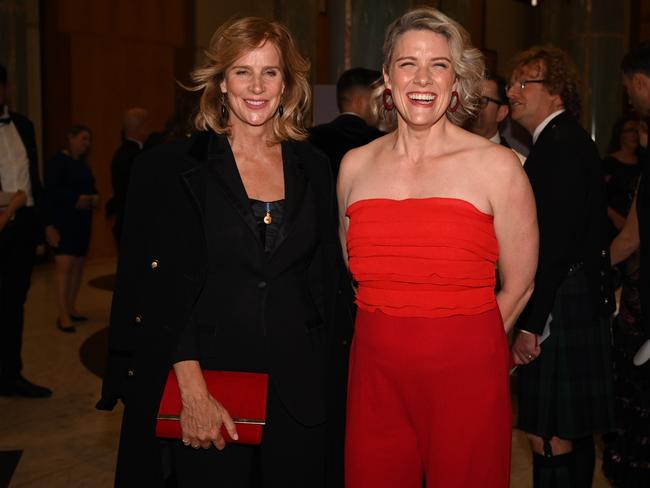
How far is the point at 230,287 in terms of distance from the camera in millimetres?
2203

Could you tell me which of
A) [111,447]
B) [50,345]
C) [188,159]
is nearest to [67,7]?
[50,345]

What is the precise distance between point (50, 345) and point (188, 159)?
14.2 feet

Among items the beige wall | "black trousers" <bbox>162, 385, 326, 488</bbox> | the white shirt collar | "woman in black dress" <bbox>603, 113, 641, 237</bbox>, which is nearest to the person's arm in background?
the white shirt collar

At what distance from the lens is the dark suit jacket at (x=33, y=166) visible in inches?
191

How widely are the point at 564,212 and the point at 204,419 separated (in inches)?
57.2

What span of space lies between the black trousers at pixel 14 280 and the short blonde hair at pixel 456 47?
3.24 metres

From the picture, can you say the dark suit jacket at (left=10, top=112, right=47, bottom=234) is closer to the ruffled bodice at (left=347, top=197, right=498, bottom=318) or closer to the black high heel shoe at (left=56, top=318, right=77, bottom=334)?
the black high heel shoe at (left=56, top=318, right=77, bottom=334)

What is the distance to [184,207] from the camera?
2.20 m

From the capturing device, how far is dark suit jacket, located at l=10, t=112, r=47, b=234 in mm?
4855

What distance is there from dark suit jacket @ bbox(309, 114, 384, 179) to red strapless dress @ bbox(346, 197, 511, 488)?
6.34 feet

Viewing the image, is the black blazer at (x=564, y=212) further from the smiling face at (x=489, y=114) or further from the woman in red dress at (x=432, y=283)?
the smiling face at (x=489, y=114)

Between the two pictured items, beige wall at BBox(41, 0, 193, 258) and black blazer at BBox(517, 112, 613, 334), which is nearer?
black blazer at BBox(517, 112, 613, 334)

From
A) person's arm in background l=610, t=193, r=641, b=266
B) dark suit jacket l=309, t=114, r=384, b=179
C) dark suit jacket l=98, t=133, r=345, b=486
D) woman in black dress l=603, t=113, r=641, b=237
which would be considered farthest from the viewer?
woman in black dress l=603, t=113, r=641, b=237

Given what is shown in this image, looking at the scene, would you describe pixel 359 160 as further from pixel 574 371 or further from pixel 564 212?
pixel 574 371
